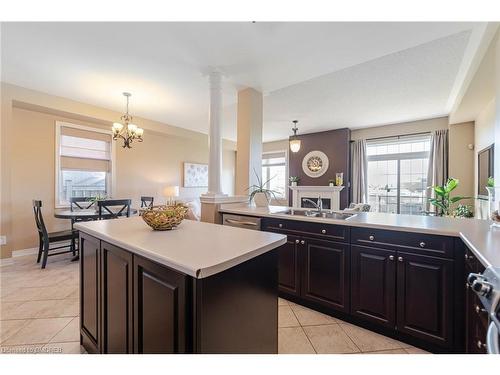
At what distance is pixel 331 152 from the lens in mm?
6156

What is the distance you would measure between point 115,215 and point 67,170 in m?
1.56

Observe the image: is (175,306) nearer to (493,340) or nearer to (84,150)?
(493,340)

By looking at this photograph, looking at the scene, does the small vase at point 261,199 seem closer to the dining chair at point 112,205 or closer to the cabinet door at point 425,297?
the cabinet door at point 425,297

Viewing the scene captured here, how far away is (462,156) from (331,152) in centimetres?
265

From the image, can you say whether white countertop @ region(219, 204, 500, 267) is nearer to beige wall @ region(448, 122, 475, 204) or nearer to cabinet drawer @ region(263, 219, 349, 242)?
cabinet drawer @ region(263, 219, 349, 242)

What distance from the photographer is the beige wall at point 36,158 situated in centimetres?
327

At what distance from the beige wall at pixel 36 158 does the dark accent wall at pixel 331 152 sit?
156 inches

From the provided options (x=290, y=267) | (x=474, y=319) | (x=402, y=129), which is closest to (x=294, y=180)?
(x=402, y=129)

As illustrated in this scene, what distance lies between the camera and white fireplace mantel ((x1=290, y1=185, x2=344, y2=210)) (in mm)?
5931

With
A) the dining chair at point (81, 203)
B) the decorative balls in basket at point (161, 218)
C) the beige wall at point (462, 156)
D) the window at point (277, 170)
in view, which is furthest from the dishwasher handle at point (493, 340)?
the window at point (277, 170)

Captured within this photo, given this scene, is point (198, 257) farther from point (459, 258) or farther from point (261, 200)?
point (261, 200)

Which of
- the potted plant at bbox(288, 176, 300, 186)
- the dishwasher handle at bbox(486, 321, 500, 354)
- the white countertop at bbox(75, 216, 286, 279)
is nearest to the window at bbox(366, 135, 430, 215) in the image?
the potted plant at bbox(288, 176, 300, 186)

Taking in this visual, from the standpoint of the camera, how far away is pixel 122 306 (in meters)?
1.17
